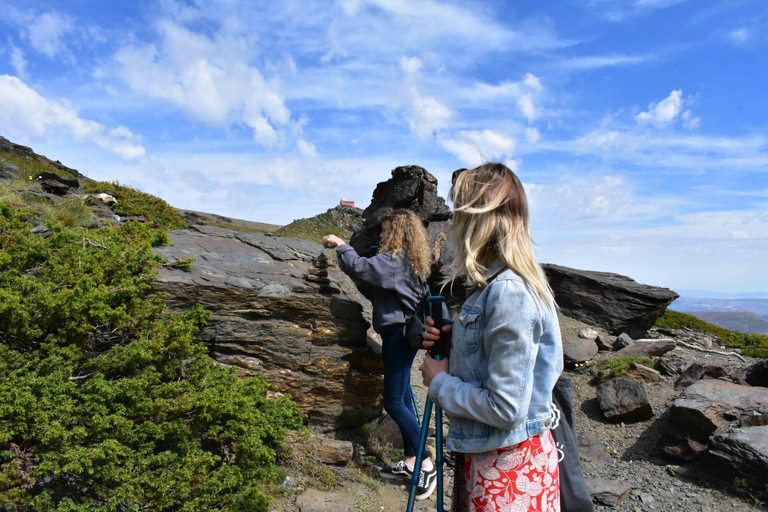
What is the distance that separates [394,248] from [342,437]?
265 centimetres

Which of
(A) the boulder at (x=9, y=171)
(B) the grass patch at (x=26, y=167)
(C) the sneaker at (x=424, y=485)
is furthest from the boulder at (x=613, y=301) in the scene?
(B) the grass patch at (x=26, y=167)

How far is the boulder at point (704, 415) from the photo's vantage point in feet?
21.9

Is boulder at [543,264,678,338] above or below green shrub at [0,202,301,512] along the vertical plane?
above

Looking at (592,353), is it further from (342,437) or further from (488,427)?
(488,427)

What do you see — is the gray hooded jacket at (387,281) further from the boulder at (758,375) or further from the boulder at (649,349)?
the boulder at (649,349)

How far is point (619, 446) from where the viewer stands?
7531mm

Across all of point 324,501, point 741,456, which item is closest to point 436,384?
point 324,501

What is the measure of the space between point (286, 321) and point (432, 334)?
3.78 m

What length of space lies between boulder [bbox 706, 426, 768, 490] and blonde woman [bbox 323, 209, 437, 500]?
3779 millimetres

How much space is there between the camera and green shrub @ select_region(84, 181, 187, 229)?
11.6 metres

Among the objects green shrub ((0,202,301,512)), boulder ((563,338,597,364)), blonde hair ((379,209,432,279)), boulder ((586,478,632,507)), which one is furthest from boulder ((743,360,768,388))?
green shrub ((0,202,301,512))

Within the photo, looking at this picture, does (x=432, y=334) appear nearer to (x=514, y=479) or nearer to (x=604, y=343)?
(x=514, y=479)

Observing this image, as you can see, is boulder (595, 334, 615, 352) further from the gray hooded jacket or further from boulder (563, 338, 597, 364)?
the gray hooded jacket

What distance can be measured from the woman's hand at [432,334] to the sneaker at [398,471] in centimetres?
360
